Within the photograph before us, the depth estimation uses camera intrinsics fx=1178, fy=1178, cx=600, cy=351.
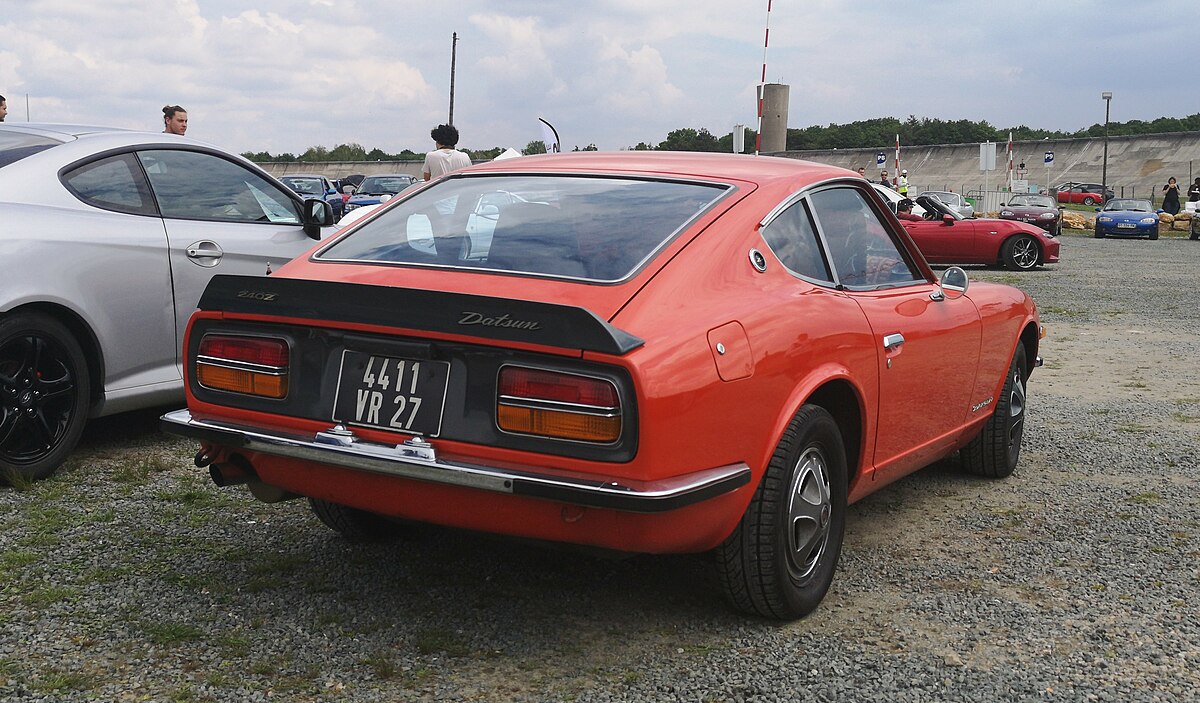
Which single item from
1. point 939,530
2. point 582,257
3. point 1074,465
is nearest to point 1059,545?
point 939,530

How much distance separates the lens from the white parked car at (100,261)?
185 inches

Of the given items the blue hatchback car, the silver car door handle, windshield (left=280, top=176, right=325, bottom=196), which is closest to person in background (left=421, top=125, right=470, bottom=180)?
the silver car door handle

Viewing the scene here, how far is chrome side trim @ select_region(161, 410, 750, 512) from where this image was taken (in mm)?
2762

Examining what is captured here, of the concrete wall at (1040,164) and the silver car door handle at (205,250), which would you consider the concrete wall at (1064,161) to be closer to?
the concrete wall at (1040,164)

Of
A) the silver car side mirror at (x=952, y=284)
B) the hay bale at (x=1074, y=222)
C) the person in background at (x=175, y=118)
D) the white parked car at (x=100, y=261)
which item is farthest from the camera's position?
the hay bale at (x=1074, y=222)

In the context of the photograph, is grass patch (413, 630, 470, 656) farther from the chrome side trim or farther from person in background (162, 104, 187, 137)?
person in background (162, 104, 187, 137)

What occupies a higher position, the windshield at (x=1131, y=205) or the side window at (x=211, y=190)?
the windshield at (x=1131, y=205)

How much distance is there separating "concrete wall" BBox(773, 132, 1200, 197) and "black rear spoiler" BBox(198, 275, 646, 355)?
66654 millimetres

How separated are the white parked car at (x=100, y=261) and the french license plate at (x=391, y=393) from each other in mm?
2194

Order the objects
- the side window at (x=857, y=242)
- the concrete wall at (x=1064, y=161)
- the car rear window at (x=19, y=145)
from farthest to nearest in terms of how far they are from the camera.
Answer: the concrete wall at (x=1064, y=161)
the car rear window at (x=19, y=145)
the side window at (x=857, y=242)

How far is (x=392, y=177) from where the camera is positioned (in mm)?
30984

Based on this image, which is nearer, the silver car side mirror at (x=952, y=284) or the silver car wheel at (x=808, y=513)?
the silver car wheel at (x=808, y=513)

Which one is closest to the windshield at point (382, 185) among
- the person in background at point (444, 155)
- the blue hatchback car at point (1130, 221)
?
the person in background at point (444, 155)

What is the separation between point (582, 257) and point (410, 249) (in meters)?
0.62
